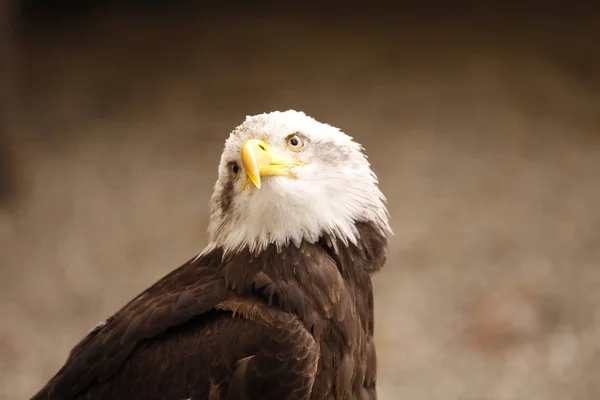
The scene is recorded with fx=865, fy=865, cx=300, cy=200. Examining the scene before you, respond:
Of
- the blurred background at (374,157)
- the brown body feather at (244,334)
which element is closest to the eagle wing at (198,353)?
the brown body feather at (244,334)

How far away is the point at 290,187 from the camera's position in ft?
7.97

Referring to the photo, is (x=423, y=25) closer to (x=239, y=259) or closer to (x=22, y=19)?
(x=22, y=19)

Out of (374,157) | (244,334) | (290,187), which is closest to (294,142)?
(290,187)

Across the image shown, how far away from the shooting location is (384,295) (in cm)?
495

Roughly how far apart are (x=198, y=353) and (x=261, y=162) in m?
0.55

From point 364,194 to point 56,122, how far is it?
481cm

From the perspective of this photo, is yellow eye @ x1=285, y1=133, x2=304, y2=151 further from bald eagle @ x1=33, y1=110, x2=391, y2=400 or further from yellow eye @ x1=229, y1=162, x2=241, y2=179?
yellow eye @ x1=229, y1=162, x2=241, y2=179

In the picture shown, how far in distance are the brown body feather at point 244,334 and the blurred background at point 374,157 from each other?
1923 millimetres

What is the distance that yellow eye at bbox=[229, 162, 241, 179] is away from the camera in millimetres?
2515

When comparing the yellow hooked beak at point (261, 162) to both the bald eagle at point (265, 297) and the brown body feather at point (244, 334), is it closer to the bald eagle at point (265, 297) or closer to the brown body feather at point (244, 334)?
the bald eagle at point (265, 297)

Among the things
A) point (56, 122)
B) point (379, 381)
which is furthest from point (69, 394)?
point (56, 122)

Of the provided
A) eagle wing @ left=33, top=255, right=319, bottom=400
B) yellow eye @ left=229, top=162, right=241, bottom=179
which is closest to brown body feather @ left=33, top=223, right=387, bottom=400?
eagle wing @ left=33, top=255, right=319, bottom=400

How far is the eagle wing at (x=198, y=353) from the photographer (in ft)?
7.66

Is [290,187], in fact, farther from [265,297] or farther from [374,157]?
[374,157]
